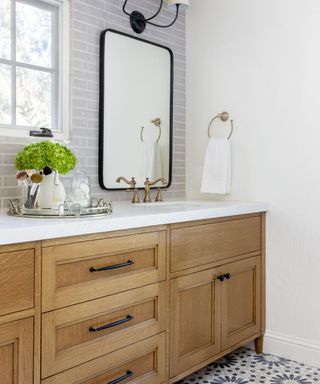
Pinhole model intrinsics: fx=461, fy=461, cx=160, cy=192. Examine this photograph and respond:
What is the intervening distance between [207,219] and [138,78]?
3.26 ft

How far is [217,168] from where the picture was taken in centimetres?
283

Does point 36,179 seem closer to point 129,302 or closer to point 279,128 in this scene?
point 129,302

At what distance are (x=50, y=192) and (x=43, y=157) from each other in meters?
0.15

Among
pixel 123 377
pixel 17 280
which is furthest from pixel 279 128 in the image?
pixel 17 280

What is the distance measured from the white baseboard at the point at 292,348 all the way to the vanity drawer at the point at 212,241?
20.8 inches

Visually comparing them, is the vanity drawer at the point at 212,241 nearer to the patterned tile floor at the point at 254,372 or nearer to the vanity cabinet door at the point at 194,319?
the vanity cabinet door at the point at 194,319

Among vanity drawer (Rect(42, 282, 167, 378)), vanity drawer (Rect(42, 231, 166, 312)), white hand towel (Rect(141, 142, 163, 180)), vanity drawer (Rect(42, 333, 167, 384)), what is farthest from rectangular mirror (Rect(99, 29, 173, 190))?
vanity drawer (Rect(42, 333, 167, 384))

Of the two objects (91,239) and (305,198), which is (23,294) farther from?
(305,198)

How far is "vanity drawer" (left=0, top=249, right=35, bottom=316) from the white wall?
63.8 inches

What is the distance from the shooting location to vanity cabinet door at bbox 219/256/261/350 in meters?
2.38

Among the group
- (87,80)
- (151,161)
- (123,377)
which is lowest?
(123,377)

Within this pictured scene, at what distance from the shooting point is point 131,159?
106 inches

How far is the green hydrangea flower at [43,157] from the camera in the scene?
6.52 feet

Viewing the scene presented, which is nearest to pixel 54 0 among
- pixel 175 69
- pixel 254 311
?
pixel 175 69
